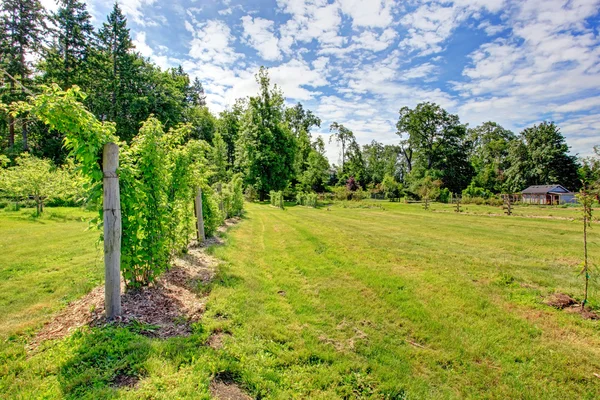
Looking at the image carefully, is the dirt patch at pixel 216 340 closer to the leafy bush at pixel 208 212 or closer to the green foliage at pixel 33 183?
the leafy bush at pixel 208 212

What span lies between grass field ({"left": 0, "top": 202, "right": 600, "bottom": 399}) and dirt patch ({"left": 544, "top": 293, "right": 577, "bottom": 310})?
0.52 ft

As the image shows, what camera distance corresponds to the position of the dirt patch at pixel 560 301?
400 centimetres

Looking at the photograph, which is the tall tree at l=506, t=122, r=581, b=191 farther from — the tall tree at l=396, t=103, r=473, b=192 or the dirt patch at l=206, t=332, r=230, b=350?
the dirt patch at l=206, t=332, r=230, b=350

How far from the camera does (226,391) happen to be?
2.23 metres

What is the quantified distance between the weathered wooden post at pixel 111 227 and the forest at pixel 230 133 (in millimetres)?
7943

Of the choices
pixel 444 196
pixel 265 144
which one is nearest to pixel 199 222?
pixel 265 144

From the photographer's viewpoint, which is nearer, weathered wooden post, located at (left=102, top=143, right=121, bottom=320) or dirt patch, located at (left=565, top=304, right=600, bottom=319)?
weathered wooden post, located at (left=102, top=143, right=121, bottom=320)

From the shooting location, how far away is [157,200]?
4.11 metres

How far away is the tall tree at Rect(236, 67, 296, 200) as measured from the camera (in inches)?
1195

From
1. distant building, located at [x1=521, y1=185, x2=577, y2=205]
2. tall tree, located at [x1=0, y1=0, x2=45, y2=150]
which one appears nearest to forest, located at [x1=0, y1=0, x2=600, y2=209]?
tall tree, located at [x1=0, y1=0, x2=45, y2=150]

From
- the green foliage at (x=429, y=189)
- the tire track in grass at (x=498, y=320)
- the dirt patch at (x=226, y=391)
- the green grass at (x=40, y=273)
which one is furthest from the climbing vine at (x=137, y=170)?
the green foliage at (x=429, y=189)

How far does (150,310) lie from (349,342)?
2.52m

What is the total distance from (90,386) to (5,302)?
2.86m

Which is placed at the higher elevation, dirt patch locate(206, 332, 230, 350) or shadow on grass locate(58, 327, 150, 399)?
shadow on grass locate(58, 327, 150, 399)
